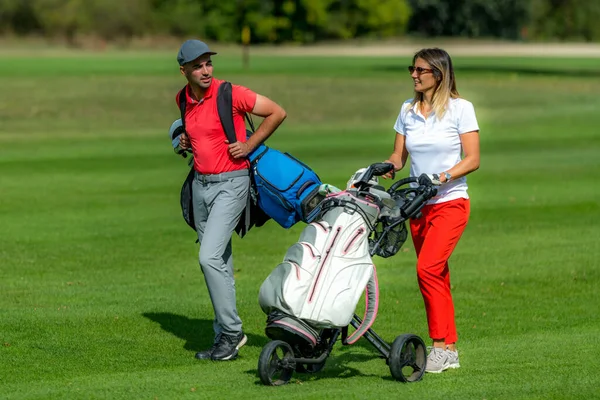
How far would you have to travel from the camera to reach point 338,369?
747 centimetres

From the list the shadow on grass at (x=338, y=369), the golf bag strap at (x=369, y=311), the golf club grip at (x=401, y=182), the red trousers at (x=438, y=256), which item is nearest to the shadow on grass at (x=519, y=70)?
the shadow on grass at (x=338, y=369)

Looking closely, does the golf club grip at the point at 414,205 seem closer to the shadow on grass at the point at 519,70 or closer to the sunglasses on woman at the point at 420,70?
the sunglasses on woman at the point at 420,70

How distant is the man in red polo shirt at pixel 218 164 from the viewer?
7.63 metres

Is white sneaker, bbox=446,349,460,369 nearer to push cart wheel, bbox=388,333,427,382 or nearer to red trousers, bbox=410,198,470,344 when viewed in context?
red trousers, bbox=410,198,470,344

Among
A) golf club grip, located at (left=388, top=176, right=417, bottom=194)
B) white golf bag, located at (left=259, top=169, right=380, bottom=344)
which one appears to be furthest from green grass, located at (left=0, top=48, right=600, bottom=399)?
golf club grip, located at (left=388, top=176, right=417, bottom=194)

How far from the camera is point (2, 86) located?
146 ft

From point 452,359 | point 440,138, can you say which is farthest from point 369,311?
point 440,138

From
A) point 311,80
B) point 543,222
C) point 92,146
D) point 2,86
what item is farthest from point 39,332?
point 311,80

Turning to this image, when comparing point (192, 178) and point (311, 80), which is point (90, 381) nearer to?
point (192, 178)

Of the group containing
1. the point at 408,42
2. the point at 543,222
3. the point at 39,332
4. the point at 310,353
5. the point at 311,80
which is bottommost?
the point at 408,42

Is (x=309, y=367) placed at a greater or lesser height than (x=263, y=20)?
greater

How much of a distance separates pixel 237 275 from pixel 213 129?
3.73 m

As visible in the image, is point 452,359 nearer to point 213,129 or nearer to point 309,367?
point 309,367

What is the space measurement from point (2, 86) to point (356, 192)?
39366 mm
